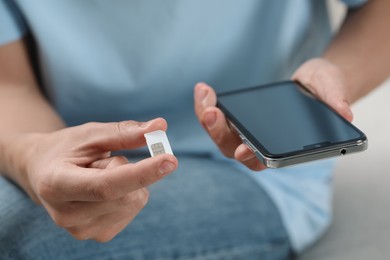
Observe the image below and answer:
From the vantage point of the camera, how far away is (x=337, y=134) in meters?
0.59

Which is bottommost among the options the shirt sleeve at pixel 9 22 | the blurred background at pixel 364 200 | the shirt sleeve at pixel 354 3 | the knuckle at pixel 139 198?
the blurred background at pixel 364 200

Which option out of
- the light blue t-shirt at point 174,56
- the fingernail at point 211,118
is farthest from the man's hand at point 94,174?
the light blue t-shirt at point 174,56

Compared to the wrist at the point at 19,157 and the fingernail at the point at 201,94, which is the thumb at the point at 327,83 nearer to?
the fingernail at the point at 201,94

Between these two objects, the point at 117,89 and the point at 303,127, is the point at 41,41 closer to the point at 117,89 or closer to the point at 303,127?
the point at 117,89

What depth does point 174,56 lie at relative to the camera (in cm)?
79

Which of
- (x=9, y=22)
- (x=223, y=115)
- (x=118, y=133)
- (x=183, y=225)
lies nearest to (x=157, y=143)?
(x=118, y=133)

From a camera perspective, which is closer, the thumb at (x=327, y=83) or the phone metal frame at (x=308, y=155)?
the phone metal frame at (x=308, y=155)

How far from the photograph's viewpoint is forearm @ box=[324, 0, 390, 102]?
77 cm

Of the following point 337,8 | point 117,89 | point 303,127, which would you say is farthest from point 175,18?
point 337,8

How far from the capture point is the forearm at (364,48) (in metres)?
0.77

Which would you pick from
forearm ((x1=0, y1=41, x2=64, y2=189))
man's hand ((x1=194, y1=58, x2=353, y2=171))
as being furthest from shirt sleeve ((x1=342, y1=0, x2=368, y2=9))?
forearm ((x1=0, y1=41, x2=64, y2=189))

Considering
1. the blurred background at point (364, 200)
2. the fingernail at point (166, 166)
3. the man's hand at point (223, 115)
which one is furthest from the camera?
the blurred background at point (364, 200)

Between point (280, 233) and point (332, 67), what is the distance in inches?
8.2

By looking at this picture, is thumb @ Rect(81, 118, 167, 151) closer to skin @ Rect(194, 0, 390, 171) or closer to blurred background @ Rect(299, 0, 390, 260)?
skin @ Rect(194, 0, 390, 171)
